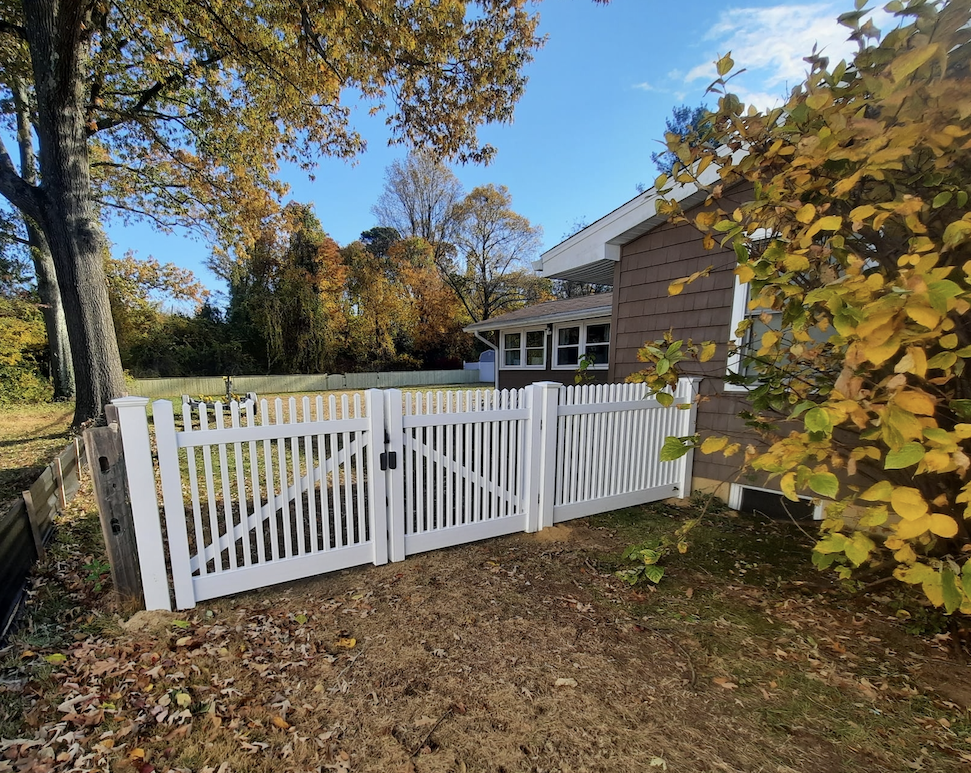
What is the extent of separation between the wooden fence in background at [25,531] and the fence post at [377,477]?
1990mm

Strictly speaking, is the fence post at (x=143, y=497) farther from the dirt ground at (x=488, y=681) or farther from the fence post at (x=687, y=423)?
the fence post at (x=687, y=423)

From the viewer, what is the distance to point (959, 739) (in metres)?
1.66

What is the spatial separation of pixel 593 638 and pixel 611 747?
0.68 meters

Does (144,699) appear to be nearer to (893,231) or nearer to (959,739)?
(959,739)

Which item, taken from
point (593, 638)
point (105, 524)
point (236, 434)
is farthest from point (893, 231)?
point (105, 524)

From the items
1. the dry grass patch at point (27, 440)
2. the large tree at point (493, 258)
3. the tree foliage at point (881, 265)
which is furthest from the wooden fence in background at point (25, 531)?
the large tree at point (493, 258)

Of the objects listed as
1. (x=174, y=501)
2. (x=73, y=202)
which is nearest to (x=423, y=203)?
(x=73, y=202)

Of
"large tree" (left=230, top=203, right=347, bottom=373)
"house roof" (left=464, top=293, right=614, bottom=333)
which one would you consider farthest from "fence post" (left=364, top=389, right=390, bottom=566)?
"large tree" (left=230, top=203, right=347, bottom=373)

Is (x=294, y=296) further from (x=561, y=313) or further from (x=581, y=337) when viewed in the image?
(x=581, y=337)

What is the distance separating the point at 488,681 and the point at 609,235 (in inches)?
183

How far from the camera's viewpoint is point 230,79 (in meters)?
8.85

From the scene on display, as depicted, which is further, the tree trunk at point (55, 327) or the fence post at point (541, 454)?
the tree trunk at point (55, 327)

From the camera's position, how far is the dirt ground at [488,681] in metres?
1.62

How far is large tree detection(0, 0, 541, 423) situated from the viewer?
583cm
